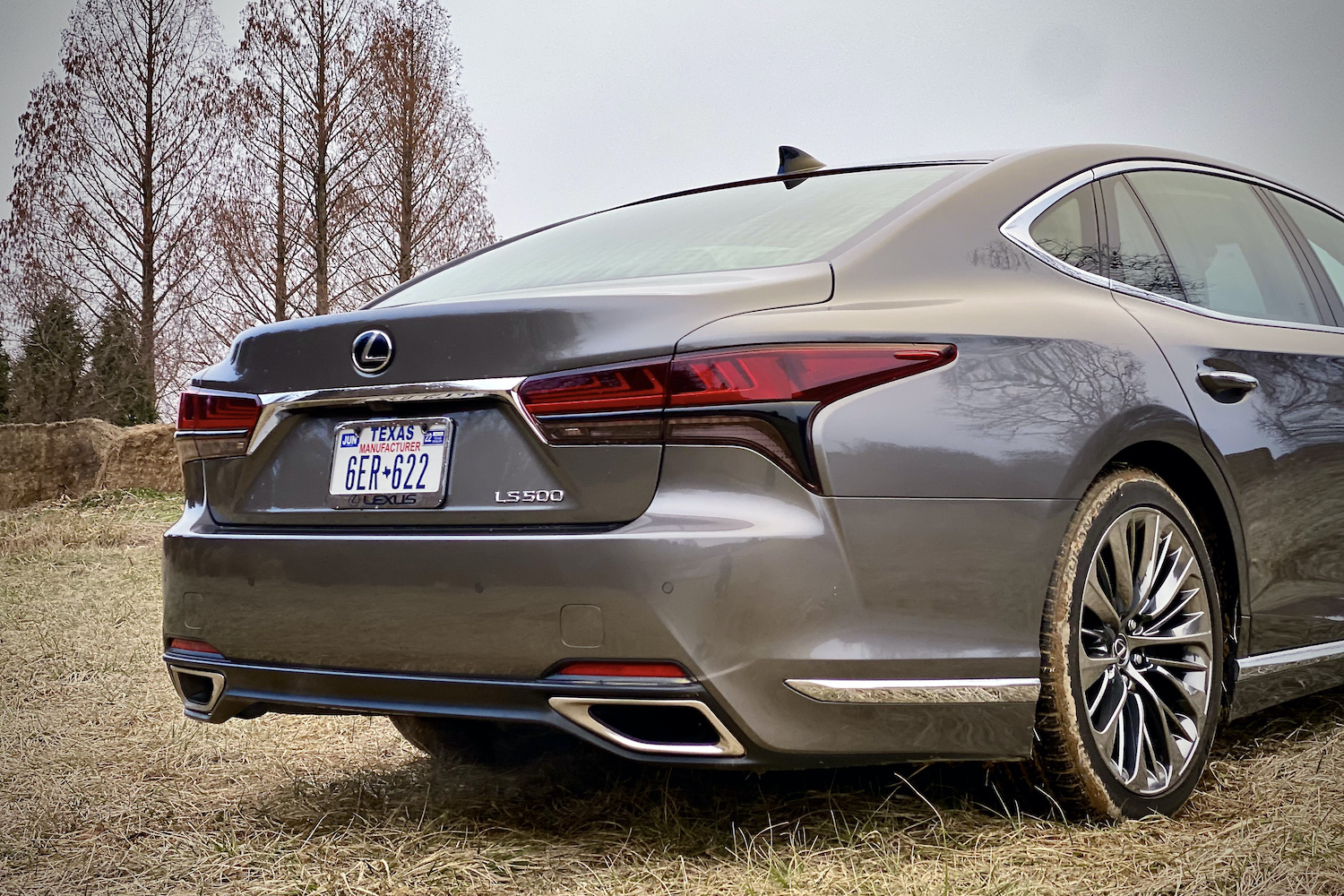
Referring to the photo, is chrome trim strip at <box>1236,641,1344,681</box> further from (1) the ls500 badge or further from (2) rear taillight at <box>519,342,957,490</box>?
(1) the ls500 badge

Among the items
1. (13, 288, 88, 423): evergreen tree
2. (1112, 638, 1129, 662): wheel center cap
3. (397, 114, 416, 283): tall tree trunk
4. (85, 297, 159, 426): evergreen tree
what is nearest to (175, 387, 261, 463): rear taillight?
(1112, 638, 1129, 662): wheel center cap

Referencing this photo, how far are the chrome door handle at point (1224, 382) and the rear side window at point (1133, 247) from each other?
229mm

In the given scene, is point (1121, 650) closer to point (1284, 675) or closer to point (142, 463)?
point (1284, 675)

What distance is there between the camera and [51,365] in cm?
1927

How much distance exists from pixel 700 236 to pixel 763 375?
814mm


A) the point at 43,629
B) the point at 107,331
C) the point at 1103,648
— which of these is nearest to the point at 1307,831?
the point at 1103,648

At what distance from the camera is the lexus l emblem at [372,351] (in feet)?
7.70

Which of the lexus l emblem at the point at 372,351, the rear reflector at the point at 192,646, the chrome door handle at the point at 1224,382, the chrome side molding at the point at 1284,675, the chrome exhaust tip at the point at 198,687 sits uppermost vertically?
the lexus l emblem at the point at 372,351

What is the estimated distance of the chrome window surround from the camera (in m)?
2.67

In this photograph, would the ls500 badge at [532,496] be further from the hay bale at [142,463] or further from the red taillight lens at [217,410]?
the hay bale at [142,463]

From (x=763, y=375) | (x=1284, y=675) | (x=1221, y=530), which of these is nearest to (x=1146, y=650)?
(x=1221, y=530)

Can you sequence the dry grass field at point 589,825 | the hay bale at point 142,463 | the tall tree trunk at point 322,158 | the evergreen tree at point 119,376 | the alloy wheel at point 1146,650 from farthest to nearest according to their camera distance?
the evergreen tree at point 119,376 → the tall tree trunk at point 322,158 → the hay bale at point 142,463 → the alloy wheel at point 1146,650 → the dry grass field at point 589,825

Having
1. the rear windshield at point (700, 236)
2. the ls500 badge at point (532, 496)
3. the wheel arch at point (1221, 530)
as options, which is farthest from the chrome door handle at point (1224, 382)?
the ls500 badge at point (532, 496)

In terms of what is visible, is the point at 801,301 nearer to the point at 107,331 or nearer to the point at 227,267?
the point at 227,267
